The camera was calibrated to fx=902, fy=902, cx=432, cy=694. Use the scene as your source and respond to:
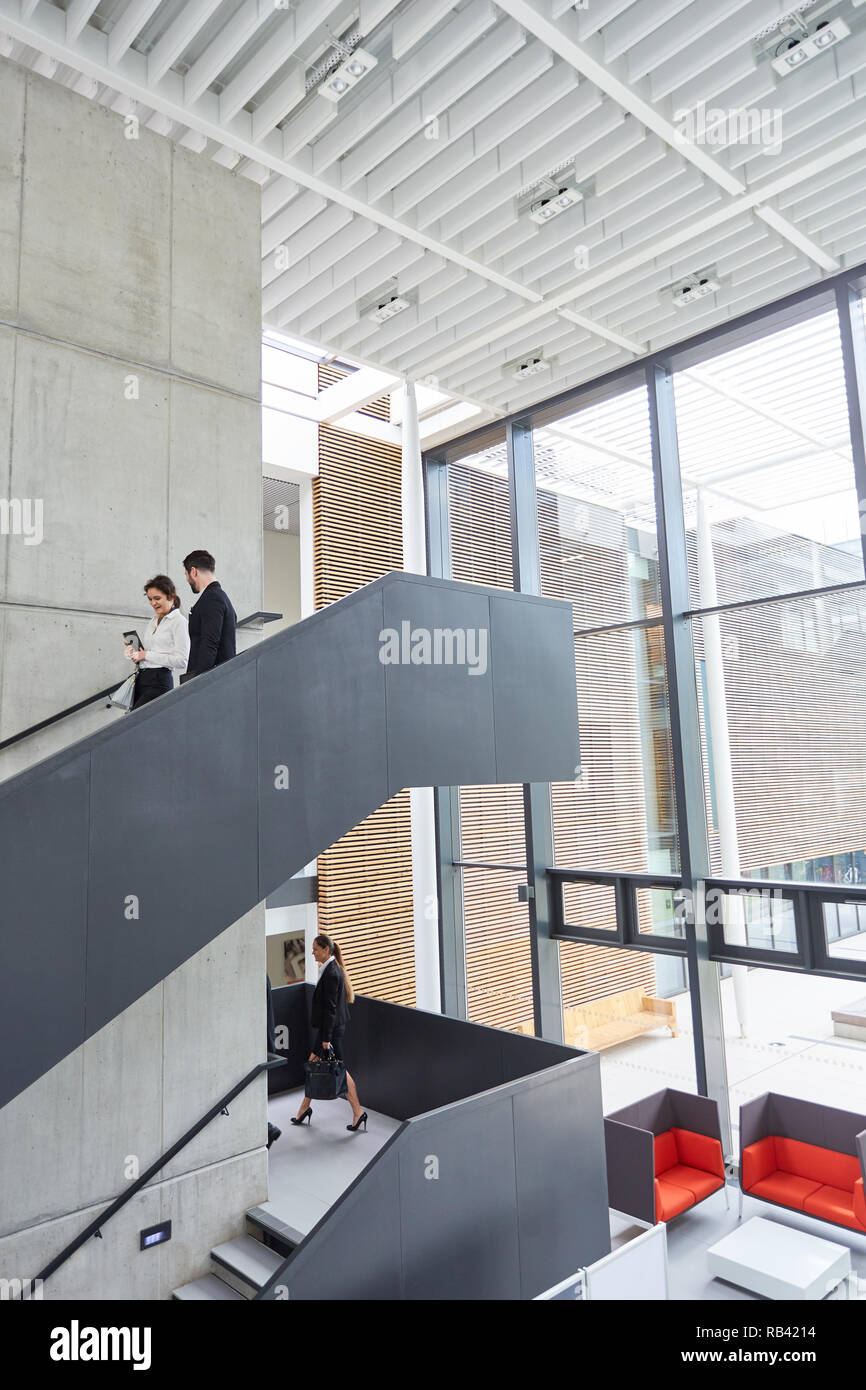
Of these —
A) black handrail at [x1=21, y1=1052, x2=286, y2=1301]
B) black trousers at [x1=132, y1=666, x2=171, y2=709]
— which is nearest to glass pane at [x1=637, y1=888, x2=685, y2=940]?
black handrail at [x1=21, y1=1052, x2=286, y2=1301]

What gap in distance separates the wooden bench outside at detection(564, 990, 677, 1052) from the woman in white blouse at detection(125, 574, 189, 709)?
6.38 m

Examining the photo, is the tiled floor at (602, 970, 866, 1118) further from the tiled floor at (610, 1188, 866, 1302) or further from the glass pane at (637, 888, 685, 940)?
the tiled floor at (610, 1188, 866, 1302)

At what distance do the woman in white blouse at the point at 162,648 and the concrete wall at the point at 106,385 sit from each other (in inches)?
28.2

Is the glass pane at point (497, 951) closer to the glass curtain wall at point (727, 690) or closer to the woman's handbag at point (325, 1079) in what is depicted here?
the glass curtain wall at point (727, 690)

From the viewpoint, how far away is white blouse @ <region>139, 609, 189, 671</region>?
493cm

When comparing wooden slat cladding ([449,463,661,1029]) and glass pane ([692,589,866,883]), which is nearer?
glass pane ([692,589,866,883])

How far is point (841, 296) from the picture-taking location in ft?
27.0

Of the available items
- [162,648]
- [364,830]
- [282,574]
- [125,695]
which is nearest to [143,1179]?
[125,695]

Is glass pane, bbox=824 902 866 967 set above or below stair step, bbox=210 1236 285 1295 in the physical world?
above

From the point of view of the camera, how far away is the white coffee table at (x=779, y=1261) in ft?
21.0

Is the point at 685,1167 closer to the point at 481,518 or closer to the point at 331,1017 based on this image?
the point at 331,1017

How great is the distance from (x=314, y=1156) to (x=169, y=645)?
4.10m

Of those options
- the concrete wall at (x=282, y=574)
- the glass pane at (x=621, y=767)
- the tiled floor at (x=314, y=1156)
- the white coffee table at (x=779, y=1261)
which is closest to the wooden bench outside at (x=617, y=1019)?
the glass pane at (x=621, y=767)
